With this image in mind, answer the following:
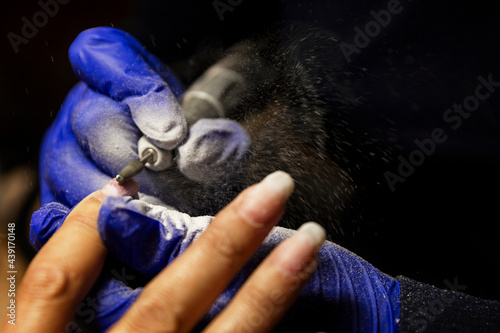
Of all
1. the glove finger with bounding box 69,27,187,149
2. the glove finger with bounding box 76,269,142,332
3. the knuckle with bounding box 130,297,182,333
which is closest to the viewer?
the knuckle with bounding box 130,297,182,333

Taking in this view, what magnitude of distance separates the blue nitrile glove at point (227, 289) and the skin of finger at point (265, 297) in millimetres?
94

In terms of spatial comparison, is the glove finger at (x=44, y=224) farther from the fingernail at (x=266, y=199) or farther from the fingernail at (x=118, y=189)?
the fingernail at (x=266, y=199)

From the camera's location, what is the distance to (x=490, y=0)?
859 millimetres

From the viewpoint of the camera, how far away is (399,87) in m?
0.94

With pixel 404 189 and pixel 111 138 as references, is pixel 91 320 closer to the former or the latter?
pixel 111 138

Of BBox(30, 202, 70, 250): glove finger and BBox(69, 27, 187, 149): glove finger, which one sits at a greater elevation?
BBox(69, 27, 187, 149): glove finger

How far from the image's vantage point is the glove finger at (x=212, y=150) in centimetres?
85

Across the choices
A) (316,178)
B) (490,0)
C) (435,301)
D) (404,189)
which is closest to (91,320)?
(435,301)

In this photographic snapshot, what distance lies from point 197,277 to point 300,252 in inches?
5.6

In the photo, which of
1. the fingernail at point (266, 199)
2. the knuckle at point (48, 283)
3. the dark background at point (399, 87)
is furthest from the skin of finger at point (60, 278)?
the dark background at point (399, 87)

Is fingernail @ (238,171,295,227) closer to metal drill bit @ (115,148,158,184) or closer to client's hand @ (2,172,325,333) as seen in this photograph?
client's hand @ (2,172,325,333)

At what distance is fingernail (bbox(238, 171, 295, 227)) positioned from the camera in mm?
494

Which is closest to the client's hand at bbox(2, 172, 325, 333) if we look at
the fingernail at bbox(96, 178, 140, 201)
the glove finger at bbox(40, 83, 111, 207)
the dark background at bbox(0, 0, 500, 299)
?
the fingernail at bbox(96, 178, 140, 201)

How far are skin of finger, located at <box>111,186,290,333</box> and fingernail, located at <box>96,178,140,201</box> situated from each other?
0.20 meters
